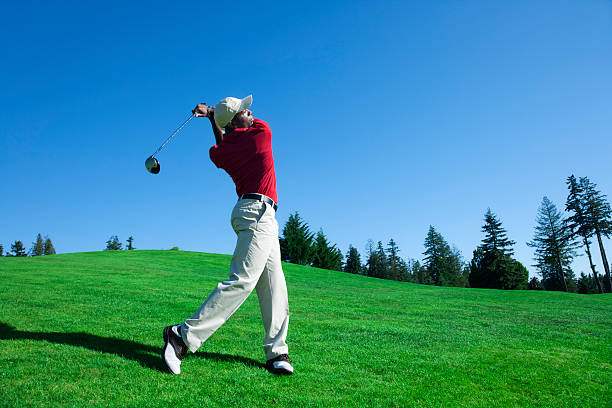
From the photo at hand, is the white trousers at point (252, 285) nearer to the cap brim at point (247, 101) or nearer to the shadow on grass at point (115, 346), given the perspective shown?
the shadow on grass at point (115, 346)

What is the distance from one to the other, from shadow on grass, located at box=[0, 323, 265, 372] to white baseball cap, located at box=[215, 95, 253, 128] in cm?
242

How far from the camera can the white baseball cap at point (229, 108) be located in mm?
3936

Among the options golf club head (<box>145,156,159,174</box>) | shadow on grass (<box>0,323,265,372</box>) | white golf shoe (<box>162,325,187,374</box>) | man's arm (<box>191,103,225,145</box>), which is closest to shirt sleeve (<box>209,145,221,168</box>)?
man's arm (<box>191,103,225,145</box>)

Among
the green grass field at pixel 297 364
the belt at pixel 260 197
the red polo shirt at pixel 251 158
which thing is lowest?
the green grass field at pixel 297 364

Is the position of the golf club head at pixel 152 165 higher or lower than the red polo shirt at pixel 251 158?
higher

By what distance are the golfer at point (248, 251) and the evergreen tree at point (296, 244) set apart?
162ft

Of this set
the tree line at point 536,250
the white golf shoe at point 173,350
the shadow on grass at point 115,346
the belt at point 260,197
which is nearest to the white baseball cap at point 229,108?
the belt at point 260,197

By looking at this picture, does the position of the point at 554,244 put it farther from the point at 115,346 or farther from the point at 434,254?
the point at 115,346

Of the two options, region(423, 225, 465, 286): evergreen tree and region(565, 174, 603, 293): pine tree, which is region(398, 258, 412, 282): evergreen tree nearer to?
region(423, 225, 465, 286): evergreen tree

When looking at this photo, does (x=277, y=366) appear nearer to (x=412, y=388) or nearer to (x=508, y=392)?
(x=412, y=388)

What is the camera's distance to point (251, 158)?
12.3 feet

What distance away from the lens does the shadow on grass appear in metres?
3.50

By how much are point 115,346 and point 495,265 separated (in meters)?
51.0

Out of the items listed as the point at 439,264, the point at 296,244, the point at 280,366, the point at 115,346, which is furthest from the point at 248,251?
the point at 439,264
